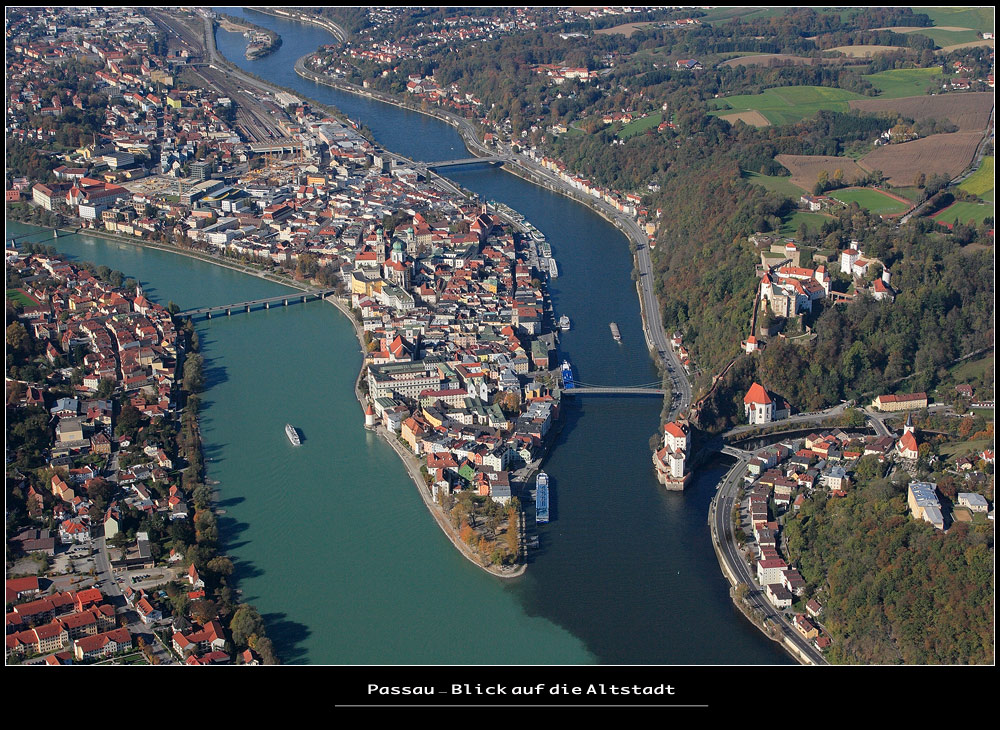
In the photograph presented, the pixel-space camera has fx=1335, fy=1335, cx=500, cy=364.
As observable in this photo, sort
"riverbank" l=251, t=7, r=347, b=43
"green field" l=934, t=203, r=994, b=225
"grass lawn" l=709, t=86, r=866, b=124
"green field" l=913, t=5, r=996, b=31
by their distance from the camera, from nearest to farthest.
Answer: "green field" l=934, t=203, r=994, b=225 < "grass lawn" l=709, t=86, r=866, b=124 < "green field" l=913, t=5, r=996, b=31 < "riverbank" l=251, t=7, r=347, b=43

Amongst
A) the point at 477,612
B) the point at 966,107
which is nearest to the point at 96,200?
the point at 477,612

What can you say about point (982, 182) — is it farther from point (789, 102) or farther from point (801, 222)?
point (789, 102)

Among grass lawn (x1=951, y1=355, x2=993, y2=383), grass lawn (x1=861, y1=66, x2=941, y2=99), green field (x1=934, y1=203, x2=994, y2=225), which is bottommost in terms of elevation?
grass lawn (x1=861, y1=66, x2=941, y2=99)

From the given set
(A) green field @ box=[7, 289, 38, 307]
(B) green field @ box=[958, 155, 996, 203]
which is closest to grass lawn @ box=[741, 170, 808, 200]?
(B) green field @ box=[958, 155, 996, 203]

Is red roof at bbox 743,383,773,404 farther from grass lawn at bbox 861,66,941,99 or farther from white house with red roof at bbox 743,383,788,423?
grass lawn at bbox 861,66,941,99

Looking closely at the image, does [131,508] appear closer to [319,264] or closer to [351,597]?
[351,597]

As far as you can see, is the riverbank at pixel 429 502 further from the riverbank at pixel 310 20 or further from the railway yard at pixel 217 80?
the riverbank at pixel 310 20

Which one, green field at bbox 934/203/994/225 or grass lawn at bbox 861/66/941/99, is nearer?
green field at bbox 934/203/994/225
